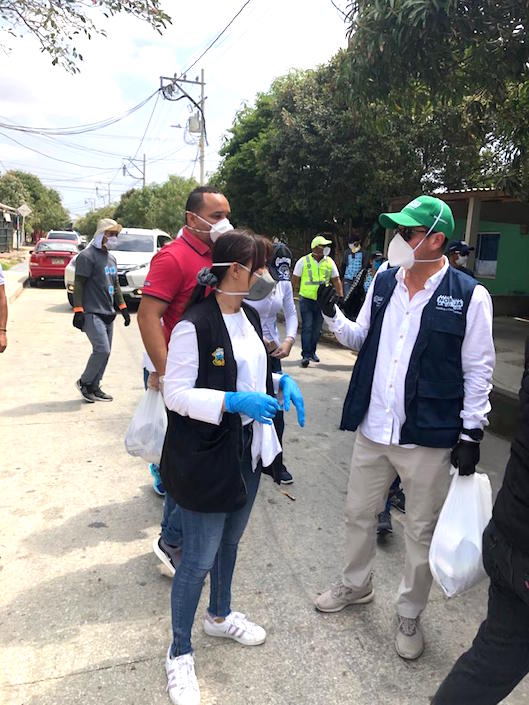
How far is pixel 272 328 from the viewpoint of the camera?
14.1ft

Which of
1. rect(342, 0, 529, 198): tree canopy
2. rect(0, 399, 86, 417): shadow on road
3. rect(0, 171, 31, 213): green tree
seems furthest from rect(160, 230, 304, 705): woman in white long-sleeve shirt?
rect(0, 171, 31, 213): green tree

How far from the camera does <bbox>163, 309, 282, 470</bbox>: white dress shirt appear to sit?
6.45ft

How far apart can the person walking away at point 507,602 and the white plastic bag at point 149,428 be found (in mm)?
1717

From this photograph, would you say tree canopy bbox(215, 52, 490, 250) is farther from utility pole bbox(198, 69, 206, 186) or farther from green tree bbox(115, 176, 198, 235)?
green tree bbox(115, 176, 198, 235)

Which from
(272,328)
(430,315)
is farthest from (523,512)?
(272,328)

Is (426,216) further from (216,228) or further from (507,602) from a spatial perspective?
(507,602)

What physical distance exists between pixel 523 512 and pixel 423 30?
3.98 metres

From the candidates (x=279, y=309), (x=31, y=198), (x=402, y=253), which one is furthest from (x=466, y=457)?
(x=31, y=198)

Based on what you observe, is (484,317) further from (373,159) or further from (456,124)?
(373,159)

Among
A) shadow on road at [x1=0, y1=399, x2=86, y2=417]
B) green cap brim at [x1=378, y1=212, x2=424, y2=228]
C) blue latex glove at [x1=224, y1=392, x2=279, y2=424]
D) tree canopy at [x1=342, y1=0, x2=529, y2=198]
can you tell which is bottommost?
shadow on road at [x1=0, y1=399, x2=86, y2=417]

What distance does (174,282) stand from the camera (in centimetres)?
272

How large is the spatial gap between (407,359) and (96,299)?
429 cm

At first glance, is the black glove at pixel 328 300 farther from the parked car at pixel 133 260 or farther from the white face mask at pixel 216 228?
the parked car at pixel 133 260

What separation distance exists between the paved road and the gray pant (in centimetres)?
96
